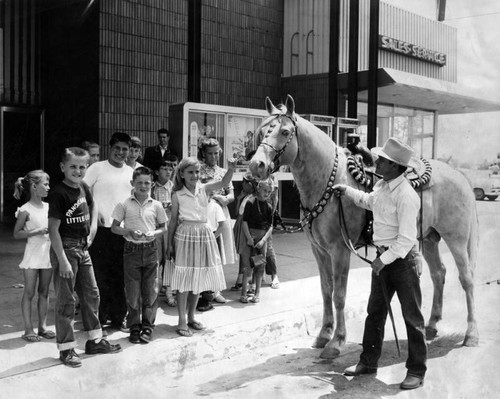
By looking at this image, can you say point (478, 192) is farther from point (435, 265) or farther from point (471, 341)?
point (471, 341)

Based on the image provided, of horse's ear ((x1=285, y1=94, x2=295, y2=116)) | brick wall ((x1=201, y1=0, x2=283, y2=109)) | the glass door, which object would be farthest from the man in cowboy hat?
the glass door

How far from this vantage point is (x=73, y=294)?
4.19 metres

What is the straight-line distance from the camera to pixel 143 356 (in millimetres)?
4426

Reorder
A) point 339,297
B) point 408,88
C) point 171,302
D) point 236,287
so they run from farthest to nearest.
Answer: point 408,88 → point 236,287 → point 171,302 → point 339,297

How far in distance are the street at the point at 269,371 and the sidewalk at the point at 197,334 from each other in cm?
1

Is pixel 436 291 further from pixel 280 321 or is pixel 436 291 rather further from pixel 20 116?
pixel 20 116

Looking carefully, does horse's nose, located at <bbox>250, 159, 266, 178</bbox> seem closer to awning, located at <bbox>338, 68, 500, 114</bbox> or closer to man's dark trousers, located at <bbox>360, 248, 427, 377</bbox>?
man's dark trousers, located at <bbox>360, 248, 427, 377</bbox>

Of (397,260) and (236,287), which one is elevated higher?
(397,260)

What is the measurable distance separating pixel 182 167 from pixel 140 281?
1.09m

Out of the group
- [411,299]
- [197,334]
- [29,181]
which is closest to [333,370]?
[411,299]

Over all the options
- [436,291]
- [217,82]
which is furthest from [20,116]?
[436,291]

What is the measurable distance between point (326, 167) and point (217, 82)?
7615 millimetres

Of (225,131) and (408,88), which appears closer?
(225,131)

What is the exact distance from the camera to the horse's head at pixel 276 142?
441 cm
